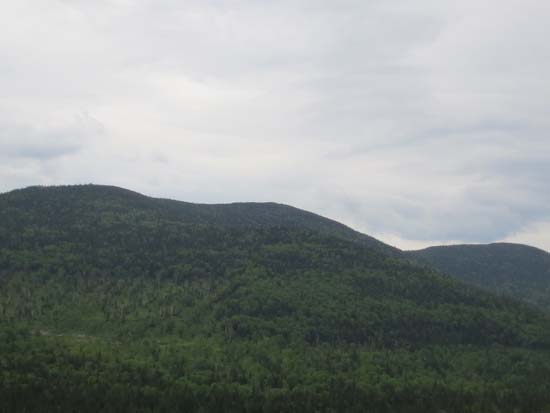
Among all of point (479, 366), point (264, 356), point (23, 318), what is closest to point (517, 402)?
point (479, 366)

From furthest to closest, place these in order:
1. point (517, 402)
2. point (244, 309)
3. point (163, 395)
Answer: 1. point (244, 309)
2. point (517, 402)
3. point (163, 395)

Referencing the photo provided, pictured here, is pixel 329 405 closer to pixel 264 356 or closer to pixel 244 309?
pixel 264 356

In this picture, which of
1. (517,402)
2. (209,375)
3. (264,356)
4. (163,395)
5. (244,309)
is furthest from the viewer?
(244,309)

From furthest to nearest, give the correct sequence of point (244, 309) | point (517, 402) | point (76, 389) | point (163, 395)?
point (244, 309)
point (517, 402)
point (163, 395)
point (76, 389)

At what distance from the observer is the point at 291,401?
4567 inches

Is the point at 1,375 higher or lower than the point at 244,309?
lower

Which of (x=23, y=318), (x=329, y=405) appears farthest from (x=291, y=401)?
(x=23, y=318)

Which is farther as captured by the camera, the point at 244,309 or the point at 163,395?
the point at 244,309

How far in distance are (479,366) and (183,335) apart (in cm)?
8386

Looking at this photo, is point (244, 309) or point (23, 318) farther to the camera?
point (244, 309)

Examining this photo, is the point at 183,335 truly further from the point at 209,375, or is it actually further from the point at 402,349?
the point at 402,349

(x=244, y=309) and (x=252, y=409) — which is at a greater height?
(x=244, y=309)

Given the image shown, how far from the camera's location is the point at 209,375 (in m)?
139

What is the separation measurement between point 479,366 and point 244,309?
72.7 meters
